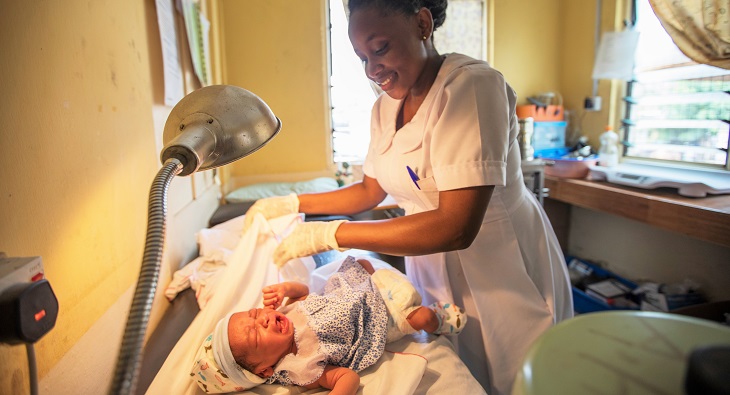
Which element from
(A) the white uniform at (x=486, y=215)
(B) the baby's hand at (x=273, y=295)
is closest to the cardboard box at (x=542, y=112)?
(A) the white uniform at (x=486, y=215)

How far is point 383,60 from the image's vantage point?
1067 millimetres

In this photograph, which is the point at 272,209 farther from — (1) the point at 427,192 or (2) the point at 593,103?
(2) the point at 593,103

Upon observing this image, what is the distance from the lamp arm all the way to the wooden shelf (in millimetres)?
2238

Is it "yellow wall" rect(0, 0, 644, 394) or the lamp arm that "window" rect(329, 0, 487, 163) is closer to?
"yellow wall" rect(0, 0, 644, 394)

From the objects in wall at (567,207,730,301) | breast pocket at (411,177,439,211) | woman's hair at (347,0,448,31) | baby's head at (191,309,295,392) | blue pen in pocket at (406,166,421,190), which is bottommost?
wall at (567,207,730,301)

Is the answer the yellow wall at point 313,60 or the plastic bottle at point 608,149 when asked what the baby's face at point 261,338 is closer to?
the yellow wall at point 313,60

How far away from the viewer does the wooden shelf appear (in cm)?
175

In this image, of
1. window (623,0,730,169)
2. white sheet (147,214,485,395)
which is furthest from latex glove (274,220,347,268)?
window (623,0,730,169)

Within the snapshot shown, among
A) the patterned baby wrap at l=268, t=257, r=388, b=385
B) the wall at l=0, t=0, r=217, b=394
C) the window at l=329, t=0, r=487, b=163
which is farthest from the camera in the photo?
the window at l=329, t=0, r=487, b=163

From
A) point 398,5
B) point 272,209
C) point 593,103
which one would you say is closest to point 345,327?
point 272,209

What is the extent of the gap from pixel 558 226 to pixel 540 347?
337 centimetres

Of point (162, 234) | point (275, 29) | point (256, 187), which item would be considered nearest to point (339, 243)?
point (162, 234)

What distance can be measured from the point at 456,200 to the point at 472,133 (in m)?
0.17

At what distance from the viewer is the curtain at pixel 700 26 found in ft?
6.61
